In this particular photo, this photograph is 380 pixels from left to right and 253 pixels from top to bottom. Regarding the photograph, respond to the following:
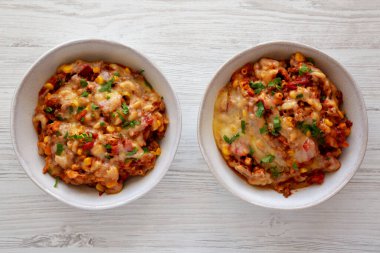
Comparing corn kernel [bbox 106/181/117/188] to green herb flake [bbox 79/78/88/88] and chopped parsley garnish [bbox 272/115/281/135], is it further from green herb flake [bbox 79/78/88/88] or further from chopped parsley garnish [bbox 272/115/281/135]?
chopped parsley garnish [bbox 272/115/281/135]

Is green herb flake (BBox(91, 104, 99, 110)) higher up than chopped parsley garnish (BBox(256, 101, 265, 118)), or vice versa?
chopped parsley garnish (BBox(256, 101, 265, 118))

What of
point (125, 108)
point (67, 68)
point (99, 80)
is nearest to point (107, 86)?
point (99, 80)

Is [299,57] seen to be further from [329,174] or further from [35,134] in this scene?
[35,134]

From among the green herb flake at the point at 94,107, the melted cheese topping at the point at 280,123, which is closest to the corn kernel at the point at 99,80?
the green herb flake at the point at 94,107

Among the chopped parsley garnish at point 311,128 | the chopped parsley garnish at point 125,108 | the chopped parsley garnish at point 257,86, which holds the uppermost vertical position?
the chopped parsley garnish at point 257,86

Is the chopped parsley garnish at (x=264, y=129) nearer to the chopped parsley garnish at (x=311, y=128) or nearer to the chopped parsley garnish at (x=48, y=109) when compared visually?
the chopped parsley garnish at (x=311, y=128)

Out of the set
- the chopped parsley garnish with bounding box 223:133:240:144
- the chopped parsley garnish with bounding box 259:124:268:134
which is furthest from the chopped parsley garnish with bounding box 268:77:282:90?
the chopped parsley garnish with bounding box 223:133:240:144
